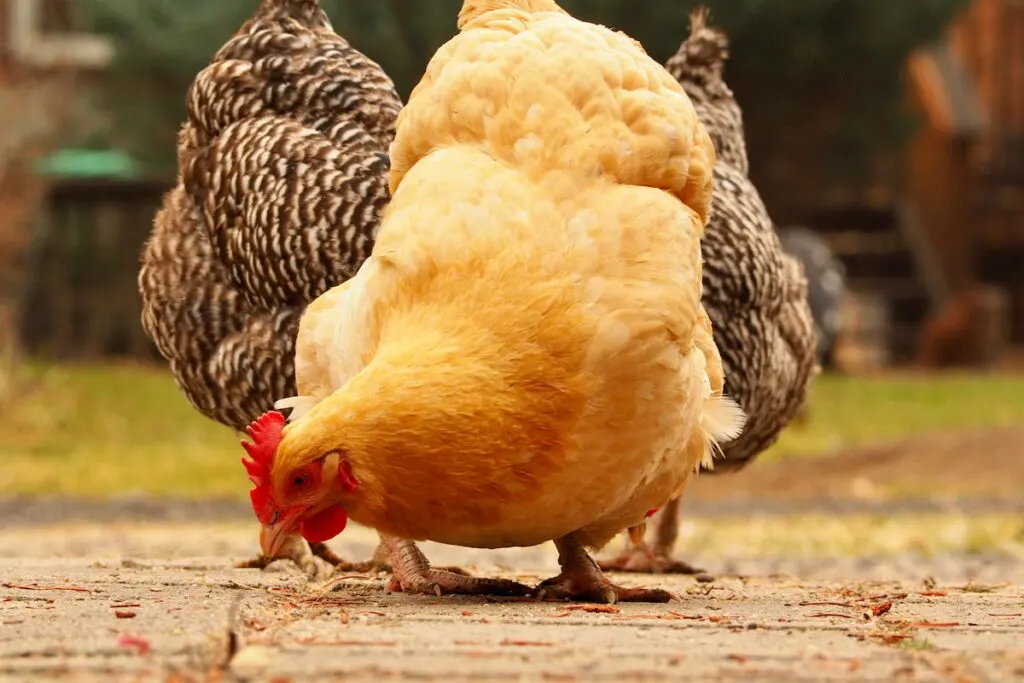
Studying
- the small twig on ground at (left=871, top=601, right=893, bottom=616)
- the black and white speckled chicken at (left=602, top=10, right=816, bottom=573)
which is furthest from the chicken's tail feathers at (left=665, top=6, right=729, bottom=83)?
the small twig on ground at (left=871, top=601, right=893, bottom=616)

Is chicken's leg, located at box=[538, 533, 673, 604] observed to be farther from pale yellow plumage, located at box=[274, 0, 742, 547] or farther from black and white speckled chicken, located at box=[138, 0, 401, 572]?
black and white speckled chicken, located at box=[138, 0, 401, 572]

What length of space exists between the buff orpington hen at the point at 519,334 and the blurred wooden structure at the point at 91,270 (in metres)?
13.4

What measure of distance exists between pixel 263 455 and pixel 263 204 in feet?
5.46

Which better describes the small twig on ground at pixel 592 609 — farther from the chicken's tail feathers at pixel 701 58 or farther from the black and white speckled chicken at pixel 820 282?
the black and white speckled chicken at pixel 820 282

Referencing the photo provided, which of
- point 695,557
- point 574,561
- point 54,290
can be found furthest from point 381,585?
point 54,290

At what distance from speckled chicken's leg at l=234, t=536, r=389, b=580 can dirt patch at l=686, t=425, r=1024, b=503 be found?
18.1 feet

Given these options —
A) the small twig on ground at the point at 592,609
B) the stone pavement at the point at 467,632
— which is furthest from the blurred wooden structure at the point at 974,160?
the small twig on ground at the point at 592,609

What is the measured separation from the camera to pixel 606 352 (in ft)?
11.2

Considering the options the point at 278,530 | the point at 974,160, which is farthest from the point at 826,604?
the point at 974,160

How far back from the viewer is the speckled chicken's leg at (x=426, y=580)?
13.2ft

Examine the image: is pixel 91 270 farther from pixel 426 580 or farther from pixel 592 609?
pixel 592 609

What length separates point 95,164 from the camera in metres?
19.5

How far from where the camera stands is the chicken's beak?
348 centimetres

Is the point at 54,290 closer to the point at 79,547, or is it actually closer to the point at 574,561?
the point at 79,547
